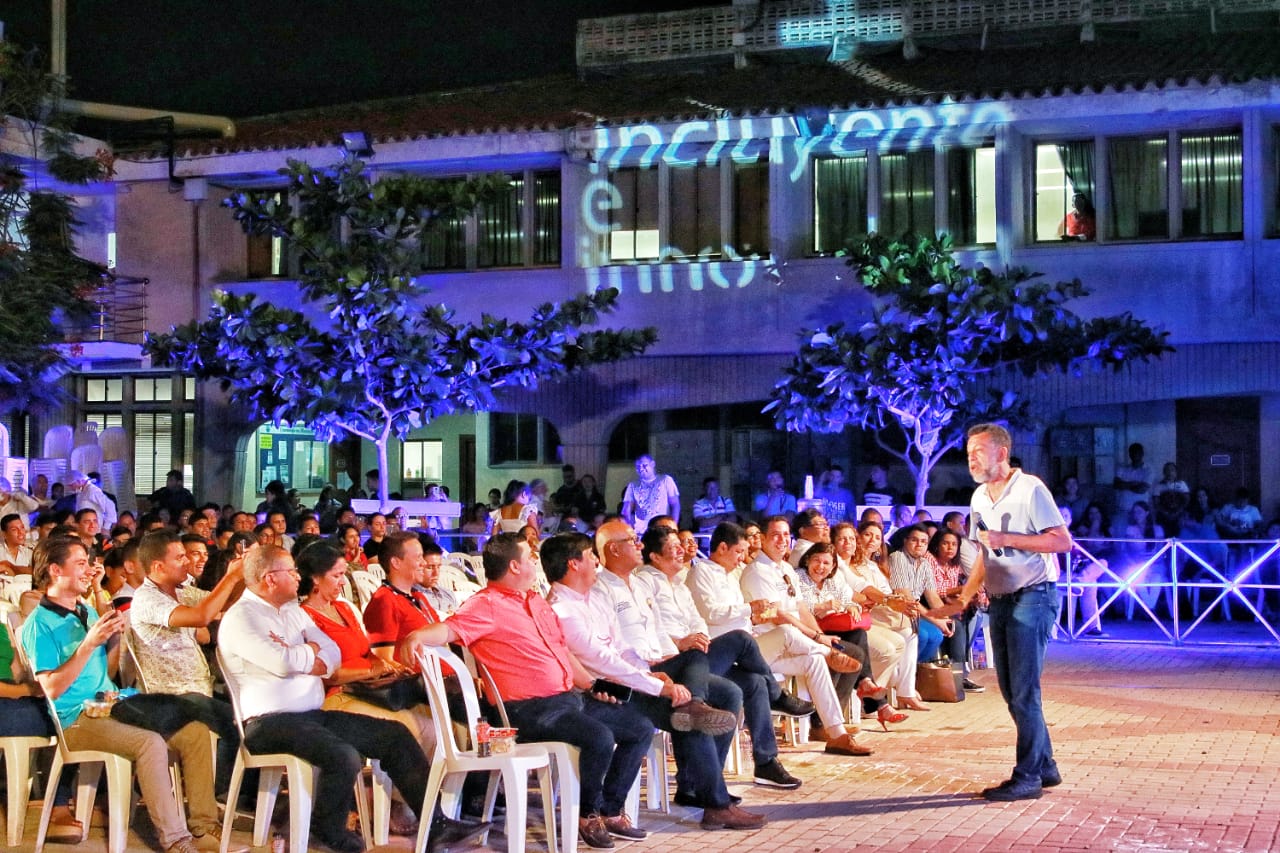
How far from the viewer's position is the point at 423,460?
25.0m

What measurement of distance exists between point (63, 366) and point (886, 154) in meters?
12.0

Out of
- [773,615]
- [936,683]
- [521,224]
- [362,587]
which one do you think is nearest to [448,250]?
[521,224]

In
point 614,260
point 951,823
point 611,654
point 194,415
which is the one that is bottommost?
point 951,823

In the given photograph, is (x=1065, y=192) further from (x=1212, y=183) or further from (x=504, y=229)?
(x=504, y=229)

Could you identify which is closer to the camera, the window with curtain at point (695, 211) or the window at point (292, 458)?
the window with curtain at point (695, 211)

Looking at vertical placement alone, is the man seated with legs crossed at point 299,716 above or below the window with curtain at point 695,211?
below

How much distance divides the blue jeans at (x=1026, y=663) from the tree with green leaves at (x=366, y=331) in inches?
412

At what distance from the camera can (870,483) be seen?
21.2m

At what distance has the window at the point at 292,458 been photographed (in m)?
25.8

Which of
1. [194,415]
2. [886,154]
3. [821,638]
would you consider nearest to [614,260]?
[886,154]

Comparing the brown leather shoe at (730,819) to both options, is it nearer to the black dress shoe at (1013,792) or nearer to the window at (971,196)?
the black dress shoe at (1013,792)

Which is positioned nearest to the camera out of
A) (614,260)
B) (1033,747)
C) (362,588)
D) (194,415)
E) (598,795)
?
(598,795)

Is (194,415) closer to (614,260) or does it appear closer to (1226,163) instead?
(614,260)

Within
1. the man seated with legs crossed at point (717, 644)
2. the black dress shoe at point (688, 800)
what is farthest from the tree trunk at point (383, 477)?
the black dress shoe at point (688, 800)
